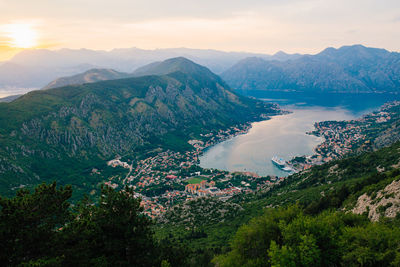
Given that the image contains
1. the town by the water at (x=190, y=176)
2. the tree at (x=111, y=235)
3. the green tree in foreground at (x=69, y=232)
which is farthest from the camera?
the town by the water at (x=190, y=176)

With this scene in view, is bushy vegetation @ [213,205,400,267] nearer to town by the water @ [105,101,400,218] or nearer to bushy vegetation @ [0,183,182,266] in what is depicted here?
bushy vegetation @ [0,183,182,266]

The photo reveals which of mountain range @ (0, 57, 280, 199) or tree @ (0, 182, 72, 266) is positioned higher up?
tree @ (0, 182, 72, 266)

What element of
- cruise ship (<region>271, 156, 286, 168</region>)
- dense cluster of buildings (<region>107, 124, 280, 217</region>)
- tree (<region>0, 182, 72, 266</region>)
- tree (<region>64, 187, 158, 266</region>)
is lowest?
dense cluster of buildings (<region>107, 124, 280, 217</region>)

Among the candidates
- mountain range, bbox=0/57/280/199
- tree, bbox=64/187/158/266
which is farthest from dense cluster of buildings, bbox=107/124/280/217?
tree, bbox=64/187/158/266

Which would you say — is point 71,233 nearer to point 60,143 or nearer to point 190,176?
point 190,176

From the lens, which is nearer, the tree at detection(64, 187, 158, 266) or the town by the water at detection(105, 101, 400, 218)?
the tree at detection(64, 187, 158, 266)

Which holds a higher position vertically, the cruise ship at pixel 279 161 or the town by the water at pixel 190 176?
the cruise ship at pixel 279 161

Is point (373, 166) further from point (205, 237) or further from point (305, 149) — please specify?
point (305, 149)

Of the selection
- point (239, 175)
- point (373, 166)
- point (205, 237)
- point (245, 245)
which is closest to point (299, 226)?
point (245, 245)

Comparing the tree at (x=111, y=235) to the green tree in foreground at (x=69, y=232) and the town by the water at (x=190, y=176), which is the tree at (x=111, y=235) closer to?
the green tree in foreground at (x=69, y=232)

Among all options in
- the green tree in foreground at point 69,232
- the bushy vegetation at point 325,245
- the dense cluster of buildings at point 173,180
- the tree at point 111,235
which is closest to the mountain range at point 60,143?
the dense cluster of buildings at point 173,180

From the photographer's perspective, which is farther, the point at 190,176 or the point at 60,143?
the point at 60,143

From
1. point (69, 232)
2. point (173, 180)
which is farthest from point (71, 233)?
point (173, 180)
